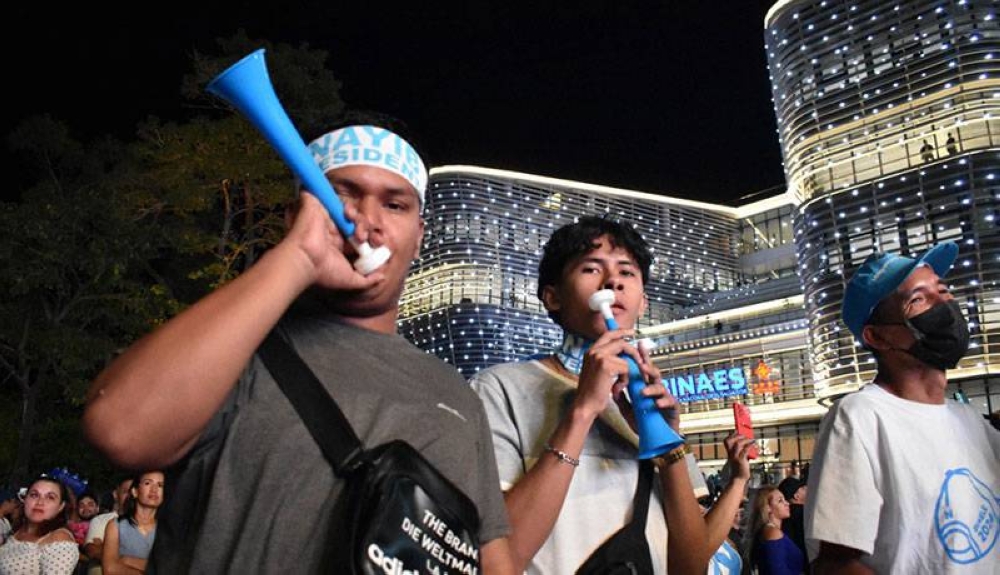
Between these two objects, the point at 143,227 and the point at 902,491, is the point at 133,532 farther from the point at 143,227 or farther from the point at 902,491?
the point at 143,227

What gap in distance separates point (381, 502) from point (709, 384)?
48343 mm

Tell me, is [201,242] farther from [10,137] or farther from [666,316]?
[666,316]

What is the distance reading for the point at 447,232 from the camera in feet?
200

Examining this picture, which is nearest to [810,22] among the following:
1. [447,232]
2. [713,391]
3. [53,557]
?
[713,391]

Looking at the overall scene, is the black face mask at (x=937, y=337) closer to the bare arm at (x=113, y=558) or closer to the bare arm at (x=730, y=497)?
the bare arm at (x=730, y=497)

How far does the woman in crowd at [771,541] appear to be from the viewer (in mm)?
6711

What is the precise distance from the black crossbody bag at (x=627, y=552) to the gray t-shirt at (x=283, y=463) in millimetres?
796

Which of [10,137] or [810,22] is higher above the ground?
[810,22]

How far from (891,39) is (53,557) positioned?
36.8m

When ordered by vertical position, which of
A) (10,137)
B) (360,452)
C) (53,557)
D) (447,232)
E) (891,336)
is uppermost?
(447,232)

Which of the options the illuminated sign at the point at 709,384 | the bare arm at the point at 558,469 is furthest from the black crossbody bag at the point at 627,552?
the illuminated sign at the point at 709,384

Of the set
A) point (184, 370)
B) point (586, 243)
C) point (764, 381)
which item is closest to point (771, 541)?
point (586, 243)

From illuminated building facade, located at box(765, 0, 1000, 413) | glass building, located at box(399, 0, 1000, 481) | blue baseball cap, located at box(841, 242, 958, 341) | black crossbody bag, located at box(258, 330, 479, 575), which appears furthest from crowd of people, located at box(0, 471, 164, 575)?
illuminated building facade, located at box(765, 0, 1000, 413)

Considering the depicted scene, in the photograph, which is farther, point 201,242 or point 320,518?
point 201,242
